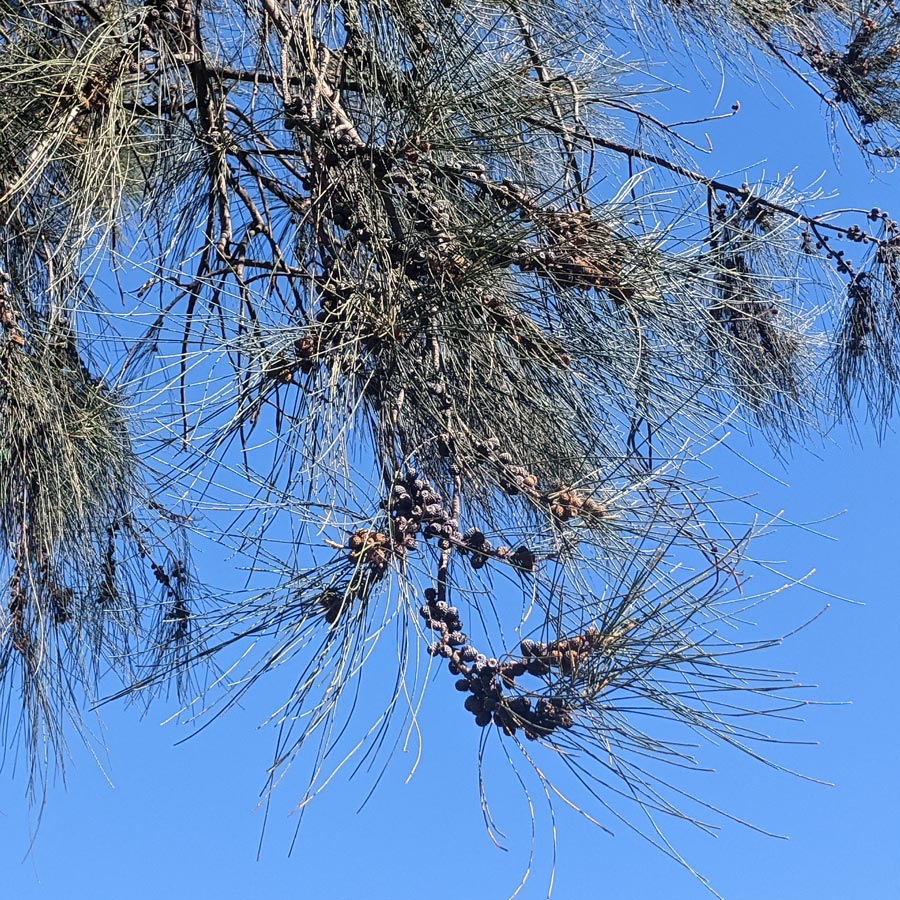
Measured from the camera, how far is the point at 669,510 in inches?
32.8

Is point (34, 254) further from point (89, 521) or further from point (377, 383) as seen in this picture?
point (377, 383)

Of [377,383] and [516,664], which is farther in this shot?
[377,383]

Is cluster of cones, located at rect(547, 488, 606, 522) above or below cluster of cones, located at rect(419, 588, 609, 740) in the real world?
above

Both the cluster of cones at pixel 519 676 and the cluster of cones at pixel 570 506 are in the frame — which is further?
the cluster of cones at pixel 570 506

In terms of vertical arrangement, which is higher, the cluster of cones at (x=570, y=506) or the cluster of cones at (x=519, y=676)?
the cluster of cones at (x=570, y=506)

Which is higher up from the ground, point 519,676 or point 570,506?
point 570,506

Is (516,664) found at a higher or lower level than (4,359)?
lower

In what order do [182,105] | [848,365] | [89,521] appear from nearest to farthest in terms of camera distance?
[182,105]
[89,521]
[848,365]

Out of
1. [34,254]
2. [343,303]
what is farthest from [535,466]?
[34,254]

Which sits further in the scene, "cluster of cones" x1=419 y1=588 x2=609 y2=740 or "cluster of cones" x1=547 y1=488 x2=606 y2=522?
"cluster of cones" x1=547 y1=488 x2=606 y2=522

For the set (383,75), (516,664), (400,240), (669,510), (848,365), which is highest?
(848,365)

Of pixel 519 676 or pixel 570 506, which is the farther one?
pixel 570 506

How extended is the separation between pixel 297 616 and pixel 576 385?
29 centimetres

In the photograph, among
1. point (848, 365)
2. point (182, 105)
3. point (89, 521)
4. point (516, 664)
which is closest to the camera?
point (516, 664)
